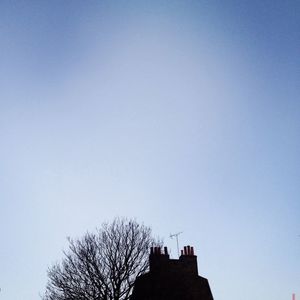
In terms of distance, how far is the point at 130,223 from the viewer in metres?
30.3

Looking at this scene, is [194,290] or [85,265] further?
[85,265]

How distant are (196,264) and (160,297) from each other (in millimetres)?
3423

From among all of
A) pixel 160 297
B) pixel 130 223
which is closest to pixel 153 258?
pixel 160 297

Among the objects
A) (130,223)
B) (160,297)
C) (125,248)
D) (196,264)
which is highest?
(130,223)

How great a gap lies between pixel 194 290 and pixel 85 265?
888 cm

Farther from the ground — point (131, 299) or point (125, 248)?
point (125, 248)

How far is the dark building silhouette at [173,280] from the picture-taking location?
24344 mm

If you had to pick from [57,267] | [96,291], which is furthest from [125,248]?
[57,267]

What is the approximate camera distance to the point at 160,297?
2419 cm

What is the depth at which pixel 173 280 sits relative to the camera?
2455 centimetres

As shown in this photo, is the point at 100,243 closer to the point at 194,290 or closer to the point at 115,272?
the point at 115,272

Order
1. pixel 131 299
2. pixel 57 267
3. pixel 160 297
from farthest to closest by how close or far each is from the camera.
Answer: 1. pixel 57 267
2. pixel 131 299
3. pixel 160 297

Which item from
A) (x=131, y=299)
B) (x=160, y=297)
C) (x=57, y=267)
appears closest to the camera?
(x=160, y=297)

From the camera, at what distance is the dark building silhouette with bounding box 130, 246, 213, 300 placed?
24.3 metres
